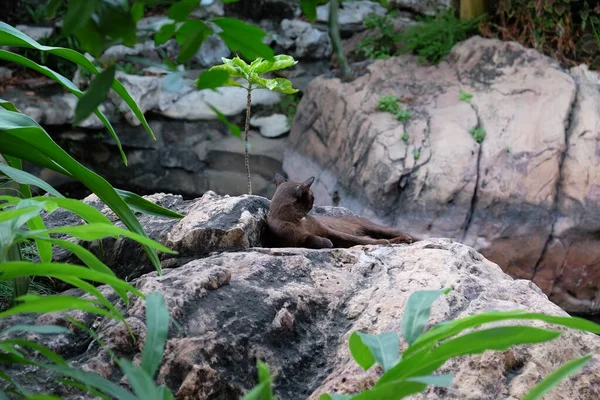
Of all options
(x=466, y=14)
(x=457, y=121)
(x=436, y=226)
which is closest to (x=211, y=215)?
(x=436, y=226)

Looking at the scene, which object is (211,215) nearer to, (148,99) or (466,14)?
(466,14)

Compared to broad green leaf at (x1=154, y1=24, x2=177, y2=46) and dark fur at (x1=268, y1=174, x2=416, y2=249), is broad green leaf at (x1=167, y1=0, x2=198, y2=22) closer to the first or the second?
broad green leaf at (x1=154, y1=24, x2=177, y2=46)

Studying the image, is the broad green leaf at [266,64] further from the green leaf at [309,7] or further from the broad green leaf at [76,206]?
the green leaf at [309,7]

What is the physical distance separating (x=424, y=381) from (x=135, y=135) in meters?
8.47

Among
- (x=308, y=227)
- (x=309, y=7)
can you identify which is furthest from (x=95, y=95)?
(x=308, y=227)

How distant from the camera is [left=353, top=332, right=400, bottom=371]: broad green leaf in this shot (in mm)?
1348

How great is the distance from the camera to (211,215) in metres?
2.67

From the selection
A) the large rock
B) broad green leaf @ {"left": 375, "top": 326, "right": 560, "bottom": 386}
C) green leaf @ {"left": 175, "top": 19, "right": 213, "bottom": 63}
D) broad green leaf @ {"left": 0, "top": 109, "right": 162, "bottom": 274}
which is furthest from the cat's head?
the large rock

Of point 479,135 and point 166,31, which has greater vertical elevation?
point 166,31

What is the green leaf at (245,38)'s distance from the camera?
1036 millimetres

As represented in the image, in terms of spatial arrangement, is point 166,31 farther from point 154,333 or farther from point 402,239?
point 402,239

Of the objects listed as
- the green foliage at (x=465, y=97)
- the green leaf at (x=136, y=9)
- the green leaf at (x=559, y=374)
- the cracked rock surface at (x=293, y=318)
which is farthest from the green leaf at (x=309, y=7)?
the green foliage at (x=465, y=97)

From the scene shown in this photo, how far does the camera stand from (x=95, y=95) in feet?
3.17

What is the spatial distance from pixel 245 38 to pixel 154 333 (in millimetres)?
598
